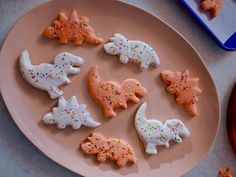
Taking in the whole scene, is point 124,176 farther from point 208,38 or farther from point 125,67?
point 208,38

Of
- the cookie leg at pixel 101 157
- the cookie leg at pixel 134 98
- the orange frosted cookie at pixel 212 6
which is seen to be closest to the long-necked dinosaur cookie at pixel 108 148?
the cookie leg at pixel 101 157

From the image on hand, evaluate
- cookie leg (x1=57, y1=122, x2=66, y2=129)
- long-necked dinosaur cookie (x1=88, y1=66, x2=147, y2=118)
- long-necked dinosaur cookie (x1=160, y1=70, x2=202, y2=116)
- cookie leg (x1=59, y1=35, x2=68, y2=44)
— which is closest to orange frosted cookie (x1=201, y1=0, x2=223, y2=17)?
long-necked dinosaur cookie (x1=160, y1=70, x2=202, y2=116)

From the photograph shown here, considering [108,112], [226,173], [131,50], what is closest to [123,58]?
[131,50]

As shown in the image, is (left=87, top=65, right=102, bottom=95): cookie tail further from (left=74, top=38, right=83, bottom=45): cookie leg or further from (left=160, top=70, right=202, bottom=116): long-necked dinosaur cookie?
(left=160, top=70, right=202, bottom=116): long-necked dinosaur cookie

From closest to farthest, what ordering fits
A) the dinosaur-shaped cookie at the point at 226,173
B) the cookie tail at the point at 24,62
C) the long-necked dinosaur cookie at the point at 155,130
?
1. the cookie tail at the point at 24,62
2. the long-necked dinosaur cookie at the point at 155,130
3. the dinosaur-shaped cookie at the point at 226,173

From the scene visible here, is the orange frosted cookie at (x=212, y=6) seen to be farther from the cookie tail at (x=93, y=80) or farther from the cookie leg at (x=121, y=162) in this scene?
the cookie leg at (x=121, y=162)

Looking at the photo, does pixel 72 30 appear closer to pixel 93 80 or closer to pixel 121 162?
pixel 93 80
